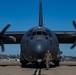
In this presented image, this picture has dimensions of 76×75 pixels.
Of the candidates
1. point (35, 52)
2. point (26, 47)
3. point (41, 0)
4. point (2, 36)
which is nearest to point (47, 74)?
point (35, 52)

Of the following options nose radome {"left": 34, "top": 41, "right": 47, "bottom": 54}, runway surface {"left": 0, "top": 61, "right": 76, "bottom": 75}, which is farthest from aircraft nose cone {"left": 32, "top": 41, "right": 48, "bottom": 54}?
runway surface {"left": 0, "top": 61, "right": 76, "bottom": 75}

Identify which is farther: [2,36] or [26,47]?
[2,36]

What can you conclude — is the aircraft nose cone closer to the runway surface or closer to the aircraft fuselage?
the aircraft fuselage

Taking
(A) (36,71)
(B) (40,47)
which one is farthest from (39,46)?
(A) (36,71)

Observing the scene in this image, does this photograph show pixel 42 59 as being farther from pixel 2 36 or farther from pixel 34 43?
pixel 2 36

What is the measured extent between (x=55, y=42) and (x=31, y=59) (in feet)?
10.1

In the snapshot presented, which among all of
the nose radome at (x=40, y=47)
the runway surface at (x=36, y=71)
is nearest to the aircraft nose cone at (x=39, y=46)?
the nose radome at (x=40, y=47)

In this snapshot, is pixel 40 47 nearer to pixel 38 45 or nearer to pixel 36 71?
pixel 38 45

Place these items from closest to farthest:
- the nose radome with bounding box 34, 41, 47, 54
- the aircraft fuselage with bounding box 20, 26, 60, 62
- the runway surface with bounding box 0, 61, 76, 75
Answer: the runway surface with bounding box 0, 61, 76, 75 < the nose radome with bounding box 34, 41, 47, 54 < the aircraft fuselage with bounding box 20, 26, 60, 62

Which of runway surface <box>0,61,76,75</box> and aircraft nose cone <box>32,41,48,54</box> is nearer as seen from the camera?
runway surface <box>0,61,76,75</box>

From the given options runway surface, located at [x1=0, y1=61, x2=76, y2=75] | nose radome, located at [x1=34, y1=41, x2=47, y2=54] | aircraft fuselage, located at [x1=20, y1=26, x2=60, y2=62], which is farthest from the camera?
aircraft fuselage, located at [x1=20, y1=26, x2=60, y2=62]

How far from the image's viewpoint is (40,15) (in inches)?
1265

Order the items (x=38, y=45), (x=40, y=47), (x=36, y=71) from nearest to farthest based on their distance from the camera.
Result: (x=36, y=71), (x=40, y=47), (x=38, y=45)

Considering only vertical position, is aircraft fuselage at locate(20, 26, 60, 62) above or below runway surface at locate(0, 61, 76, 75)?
above
